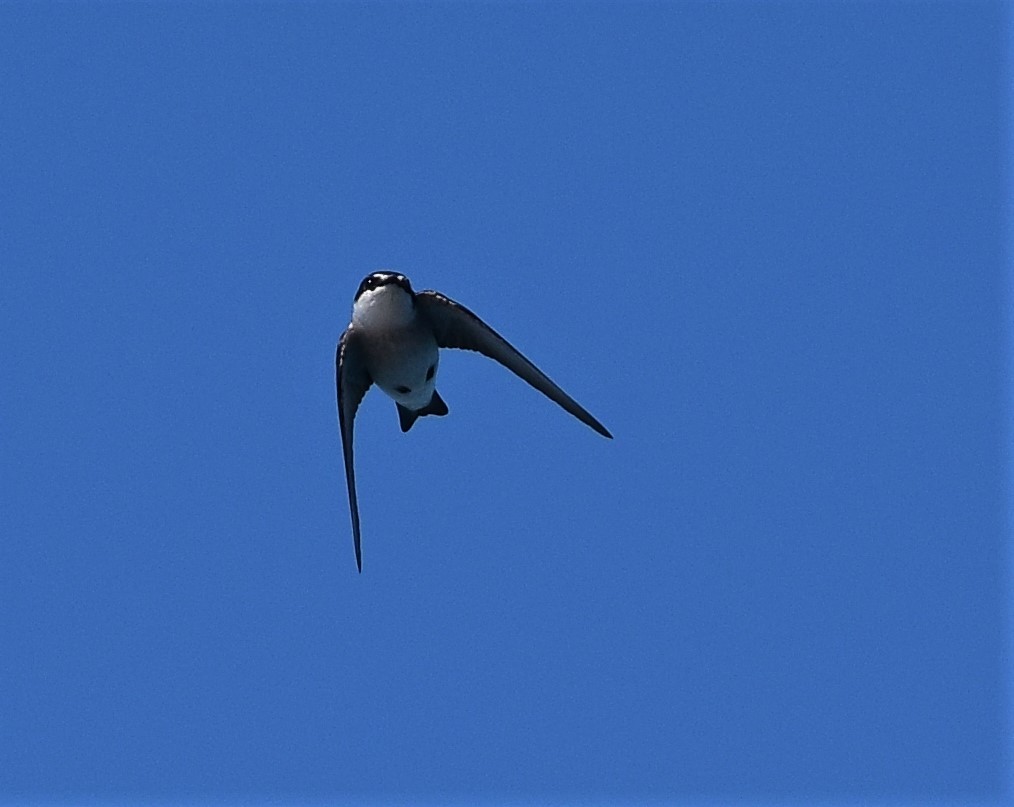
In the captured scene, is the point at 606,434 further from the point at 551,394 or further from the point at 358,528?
the point at 358,528

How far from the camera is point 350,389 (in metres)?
21.8

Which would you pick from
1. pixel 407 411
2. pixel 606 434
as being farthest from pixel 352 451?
pixel 606 434

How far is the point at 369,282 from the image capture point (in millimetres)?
20984

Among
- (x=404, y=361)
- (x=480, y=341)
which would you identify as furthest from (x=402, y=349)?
(x=480, y=341)

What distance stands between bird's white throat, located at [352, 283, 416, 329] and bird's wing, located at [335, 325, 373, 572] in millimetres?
261

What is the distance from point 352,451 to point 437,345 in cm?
110

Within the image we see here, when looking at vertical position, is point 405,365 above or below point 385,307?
below

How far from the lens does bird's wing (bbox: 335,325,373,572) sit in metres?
21.4

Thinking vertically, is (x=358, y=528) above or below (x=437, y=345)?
below

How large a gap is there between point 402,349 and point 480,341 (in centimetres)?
68

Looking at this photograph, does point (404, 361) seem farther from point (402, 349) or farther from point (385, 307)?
point (385, 307)

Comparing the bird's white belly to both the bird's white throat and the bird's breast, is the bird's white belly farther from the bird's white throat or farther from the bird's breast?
the bird's white throat

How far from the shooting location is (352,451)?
21.9m

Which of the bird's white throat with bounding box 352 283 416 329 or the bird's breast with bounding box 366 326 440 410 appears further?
the bird's breast with bounding box 366 326 440 410
